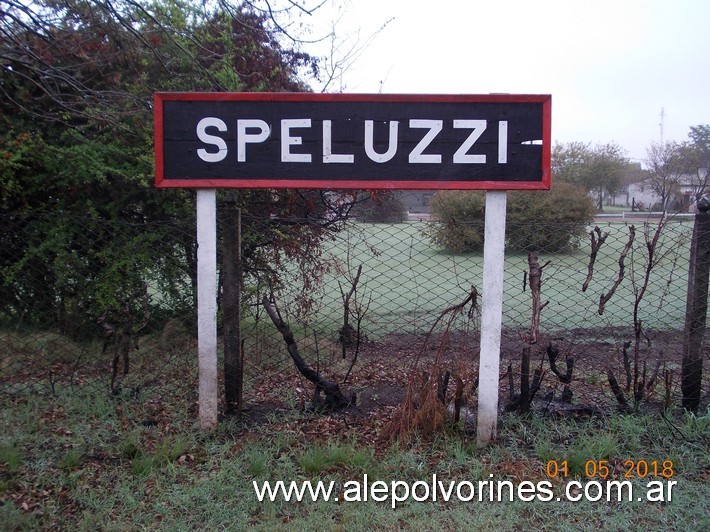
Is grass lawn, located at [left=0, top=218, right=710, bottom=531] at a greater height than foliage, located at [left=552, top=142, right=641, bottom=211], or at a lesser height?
lesser

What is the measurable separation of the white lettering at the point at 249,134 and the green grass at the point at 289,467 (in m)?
1.88

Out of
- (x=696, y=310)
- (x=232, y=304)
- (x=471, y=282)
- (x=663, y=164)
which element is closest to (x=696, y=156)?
(x=663, y=164)

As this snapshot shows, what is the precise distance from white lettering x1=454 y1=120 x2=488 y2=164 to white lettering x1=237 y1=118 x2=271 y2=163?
1.26 metres

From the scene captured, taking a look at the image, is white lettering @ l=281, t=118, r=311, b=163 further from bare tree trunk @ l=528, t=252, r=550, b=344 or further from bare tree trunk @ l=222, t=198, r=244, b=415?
bare tree trunk @ l=528, t=252, r=550, b=344

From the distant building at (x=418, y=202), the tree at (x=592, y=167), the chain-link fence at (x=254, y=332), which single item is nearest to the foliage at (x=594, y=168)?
the tree at (x=592, y=167)

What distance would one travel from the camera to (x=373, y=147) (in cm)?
380

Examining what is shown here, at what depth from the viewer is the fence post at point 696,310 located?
3979 mm

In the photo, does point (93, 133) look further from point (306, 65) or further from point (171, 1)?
point (306, 65)

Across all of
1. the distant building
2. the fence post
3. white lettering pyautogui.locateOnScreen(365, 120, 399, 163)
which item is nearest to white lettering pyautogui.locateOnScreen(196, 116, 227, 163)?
white lettering pyautogui.locateOnScreen(365, 120, 399, 163)

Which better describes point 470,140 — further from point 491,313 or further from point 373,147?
point 491,313

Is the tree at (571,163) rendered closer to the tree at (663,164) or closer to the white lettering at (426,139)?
A: the tree at (663,164)

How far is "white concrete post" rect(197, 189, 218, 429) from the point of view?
3.85 m

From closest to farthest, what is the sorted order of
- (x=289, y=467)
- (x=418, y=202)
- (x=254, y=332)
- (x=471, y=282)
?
(x=289, y=467)
(x=254, y=332)
(x=471, y=282)
(x=418, y=202)

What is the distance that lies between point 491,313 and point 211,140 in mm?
2169
